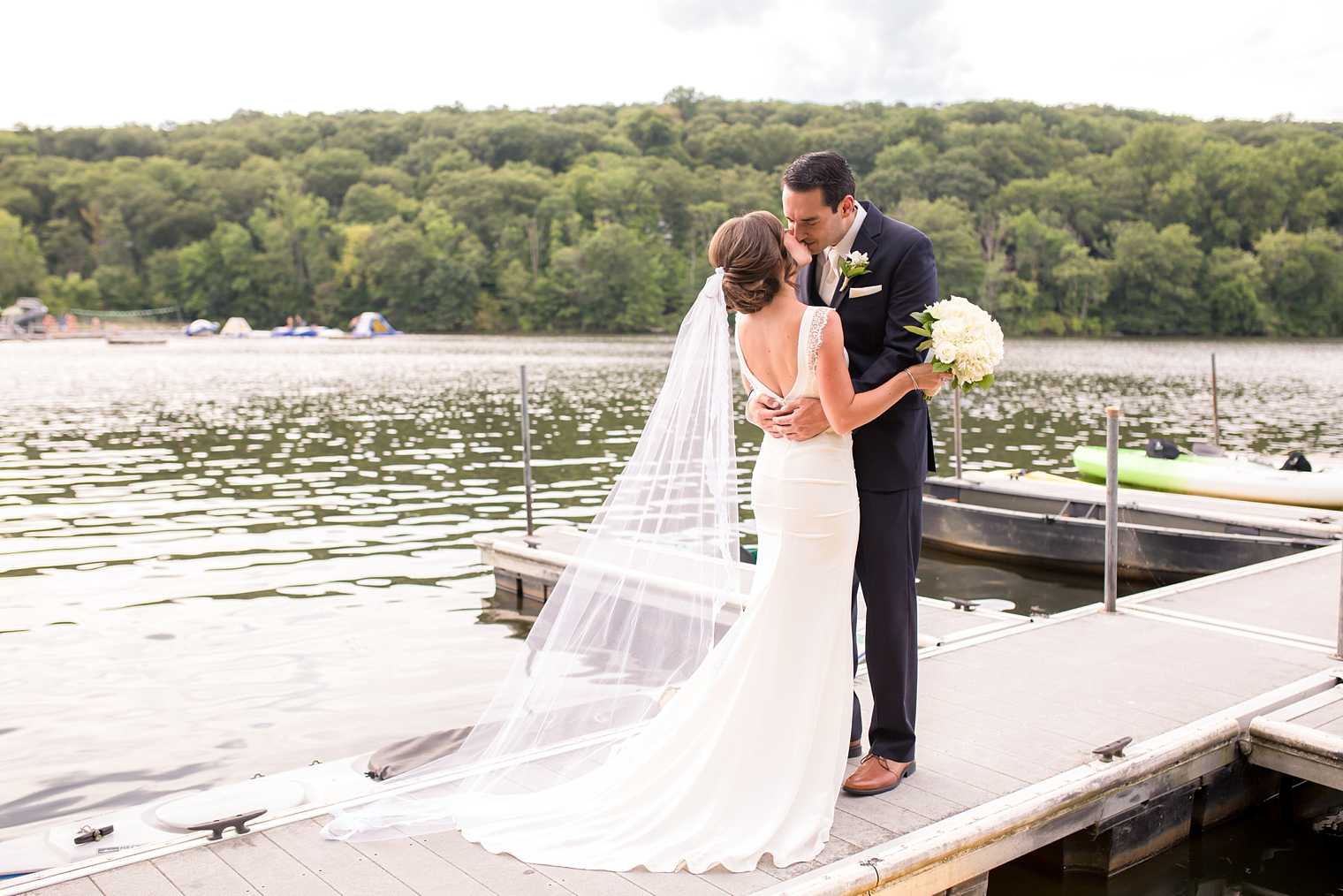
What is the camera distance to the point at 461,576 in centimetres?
1161

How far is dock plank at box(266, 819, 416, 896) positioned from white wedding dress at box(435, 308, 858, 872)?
1.20 feet

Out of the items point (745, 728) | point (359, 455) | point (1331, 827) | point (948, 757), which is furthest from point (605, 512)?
point (359, 455)

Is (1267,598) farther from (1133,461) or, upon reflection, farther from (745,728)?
(1133,461)

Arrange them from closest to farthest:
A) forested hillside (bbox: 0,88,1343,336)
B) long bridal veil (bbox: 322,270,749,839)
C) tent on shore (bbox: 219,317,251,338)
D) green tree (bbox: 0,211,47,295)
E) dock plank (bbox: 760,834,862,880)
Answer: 1. dock plank (bbox: 760,834,862,880)
2. long bridal veil (bbox: 322,270,749,839)
3. forested hillside (bbox: 0,88,1343,336)
4. tent on shore (bbox: 219,317,251,338)
5. green tree (bbox: 0,211,47,295)

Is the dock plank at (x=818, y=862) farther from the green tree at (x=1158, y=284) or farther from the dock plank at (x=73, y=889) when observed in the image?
the green tree at (x=1158, y=284)

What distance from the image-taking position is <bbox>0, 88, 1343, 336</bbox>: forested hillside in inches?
3484

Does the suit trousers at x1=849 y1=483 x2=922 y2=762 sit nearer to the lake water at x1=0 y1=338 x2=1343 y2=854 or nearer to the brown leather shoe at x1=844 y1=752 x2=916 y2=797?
the brown leather shoe at x1=844 y1=752 x2=916 y2=797

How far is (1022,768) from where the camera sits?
4.53m

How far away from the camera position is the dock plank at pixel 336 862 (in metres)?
3.58

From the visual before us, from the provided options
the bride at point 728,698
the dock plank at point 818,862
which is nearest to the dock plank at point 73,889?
the bride at point 728,698

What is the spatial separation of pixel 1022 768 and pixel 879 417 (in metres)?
1.64

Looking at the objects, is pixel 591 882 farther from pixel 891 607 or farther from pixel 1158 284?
pixel 1158 284

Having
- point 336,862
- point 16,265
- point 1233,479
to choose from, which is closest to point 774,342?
point 336,862

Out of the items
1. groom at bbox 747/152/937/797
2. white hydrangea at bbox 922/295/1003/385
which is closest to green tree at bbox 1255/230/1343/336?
groom at bbox 747/152/937/797
